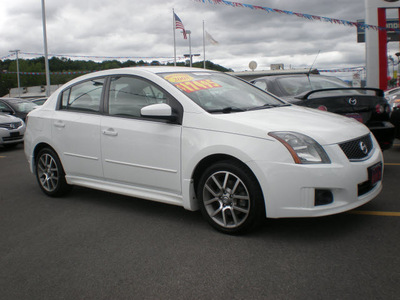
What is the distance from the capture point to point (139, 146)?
4289 millimetres

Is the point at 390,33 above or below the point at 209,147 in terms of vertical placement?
above

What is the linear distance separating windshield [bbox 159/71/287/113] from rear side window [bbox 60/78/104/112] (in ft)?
2.98

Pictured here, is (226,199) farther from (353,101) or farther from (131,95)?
(353,101)

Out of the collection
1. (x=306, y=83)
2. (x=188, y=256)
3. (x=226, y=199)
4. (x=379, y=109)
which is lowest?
(x=188, y=256)

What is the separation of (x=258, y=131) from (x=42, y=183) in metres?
3.33

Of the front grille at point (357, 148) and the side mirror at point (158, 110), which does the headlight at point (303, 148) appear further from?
the side mirror at point (158, 110)

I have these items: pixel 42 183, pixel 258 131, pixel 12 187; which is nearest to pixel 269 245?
pixel 258 131

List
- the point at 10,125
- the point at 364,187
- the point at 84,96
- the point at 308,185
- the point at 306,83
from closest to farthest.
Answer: the point at 308,185, the point at 364,187, the point at 84,96, the point at 306,83, the point at 10,125

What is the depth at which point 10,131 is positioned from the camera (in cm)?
1140

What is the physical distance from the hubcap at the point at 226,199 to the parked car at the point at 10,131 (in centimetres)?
907

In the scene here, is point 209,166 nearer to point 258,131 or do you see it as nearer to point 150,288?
point 258,131

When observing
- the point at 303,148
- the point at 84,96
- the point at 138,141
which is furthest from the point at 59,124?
the point at 303,148

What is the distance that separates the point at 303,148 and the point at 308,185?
30 cm

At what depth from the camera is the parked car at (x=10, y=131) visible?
37.1 feet
